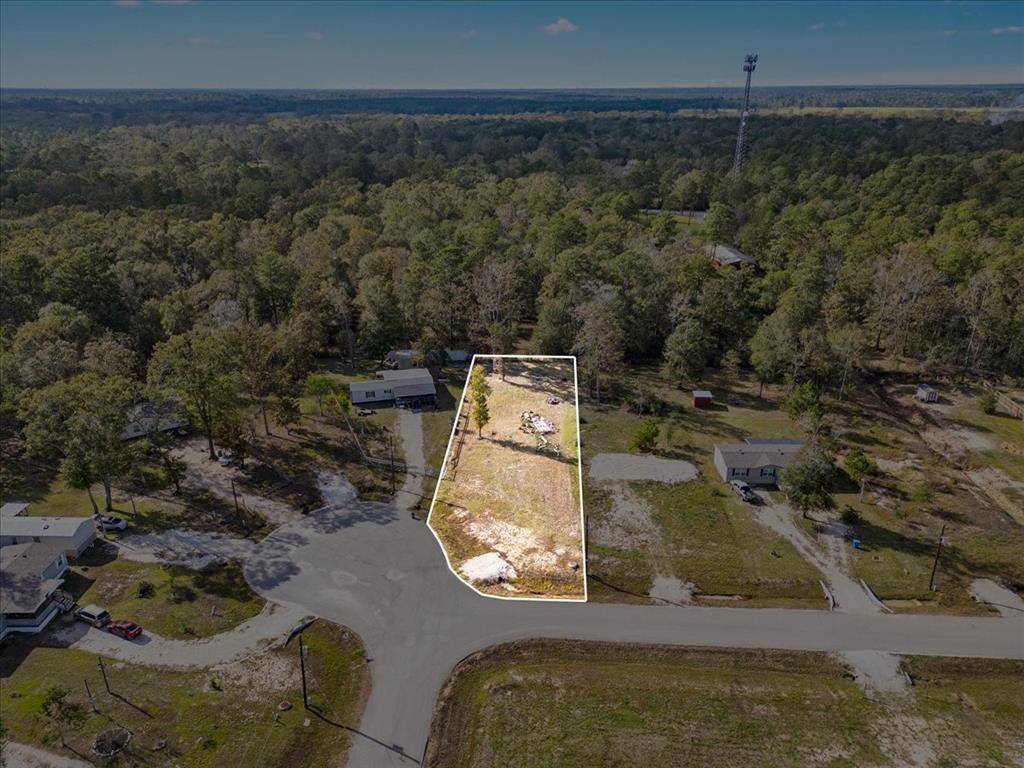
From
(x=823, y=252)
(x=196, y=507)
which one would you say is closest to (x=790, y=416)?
(x=823, y=252)

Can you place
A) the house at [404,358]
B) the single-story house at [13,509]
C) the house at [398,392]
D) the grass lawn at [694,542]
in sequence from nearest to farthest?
the grass lawn at [694,542] < the single-story house at [13,509] < the house at [398,392] < the house at [404,358]

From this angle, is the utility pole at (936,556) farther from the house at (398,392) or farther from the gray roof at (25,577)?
the gray roof at (25,577)

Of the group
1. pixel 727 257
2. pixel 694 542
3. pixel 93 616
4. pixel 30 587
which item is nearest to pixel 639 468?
pixel 694 542

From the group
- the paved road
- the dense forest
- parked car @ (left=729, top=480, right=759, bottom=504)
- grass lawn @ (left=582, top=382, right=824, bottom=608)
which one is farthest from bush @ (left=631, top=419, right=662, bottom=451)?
the paved road

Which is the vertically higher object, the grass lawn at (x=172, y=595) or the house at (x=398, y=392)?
the house at (x=398, y=392)

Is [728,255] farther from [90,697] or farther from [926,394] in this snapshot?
[90,697]

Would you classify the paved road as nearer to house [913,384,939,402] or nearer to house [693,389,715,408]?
house [693,389,715,408]

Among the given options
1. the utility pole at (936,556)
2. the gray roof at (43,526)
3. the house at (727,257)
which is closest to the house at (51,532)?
the gray roof at (43,526)
